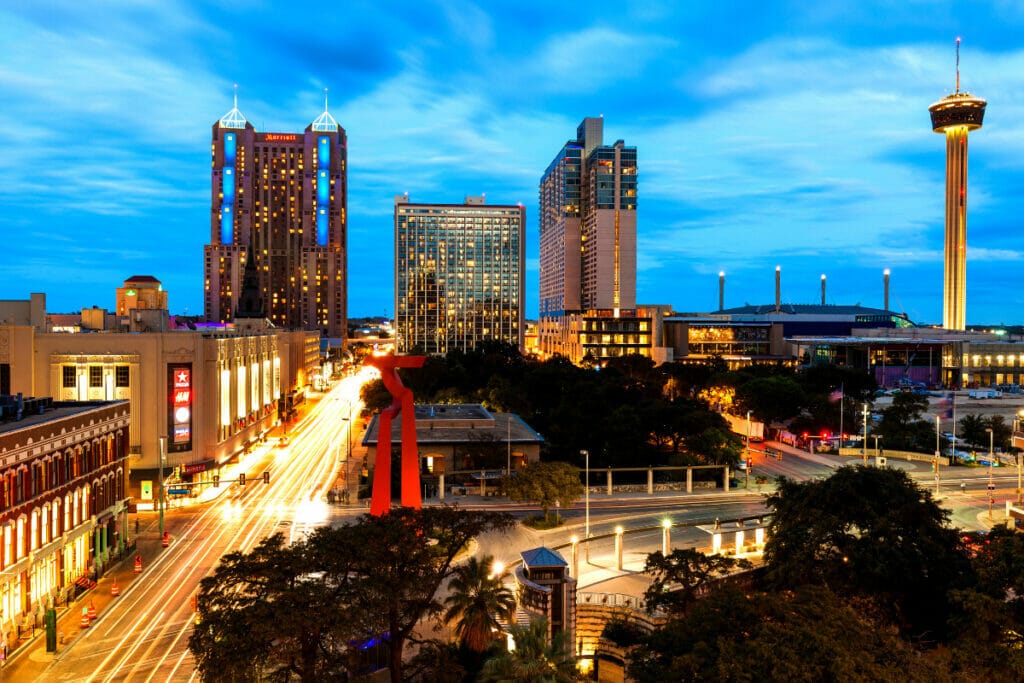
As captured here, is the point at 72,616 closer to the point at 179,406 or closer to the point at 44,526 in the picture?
the point at 44,526

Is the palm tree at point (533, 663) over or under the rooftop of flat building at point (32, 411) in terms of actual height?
under

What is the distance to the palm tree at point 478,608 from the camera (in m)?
30.8

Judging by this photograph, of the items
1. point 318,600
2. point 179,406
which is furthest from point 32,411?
point 318,600

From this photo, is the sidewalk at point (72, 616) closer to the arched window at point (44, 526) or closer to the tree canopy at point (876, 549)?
the arched window at point (44, 526)

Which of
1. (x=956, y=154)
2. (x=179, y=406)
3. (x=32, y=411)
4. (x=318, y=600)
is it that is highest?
(x=956, y=154)

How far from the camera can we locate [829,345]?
170250 millimetres

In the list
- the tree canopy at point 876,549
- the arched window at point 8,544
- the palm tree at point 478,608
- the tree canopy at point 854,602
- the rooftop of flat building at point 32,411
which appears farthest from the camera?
the rooftop of flat building at point 32,411

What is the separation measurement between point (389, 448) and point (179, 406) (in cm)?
3154

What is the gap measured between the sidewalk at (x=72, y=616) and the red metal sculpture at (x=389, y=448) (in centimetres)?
1476

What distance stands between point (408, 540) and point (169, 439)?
4784cm

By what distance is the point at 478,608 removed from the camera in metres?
30.8

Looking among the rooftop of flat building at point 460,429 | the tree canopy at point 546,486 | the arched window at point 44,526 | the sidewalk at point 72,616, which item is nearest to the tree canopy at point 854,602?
the tree canopy at point 546,486

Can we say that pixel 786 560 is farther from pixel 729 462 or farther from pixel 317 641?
pixel 729 462

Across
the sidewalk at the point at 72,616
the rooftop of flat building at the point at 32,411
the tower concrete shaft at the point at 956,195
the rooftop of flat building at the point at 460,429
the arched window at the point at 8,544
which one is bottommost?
the sidewalk at the point at 72,616
